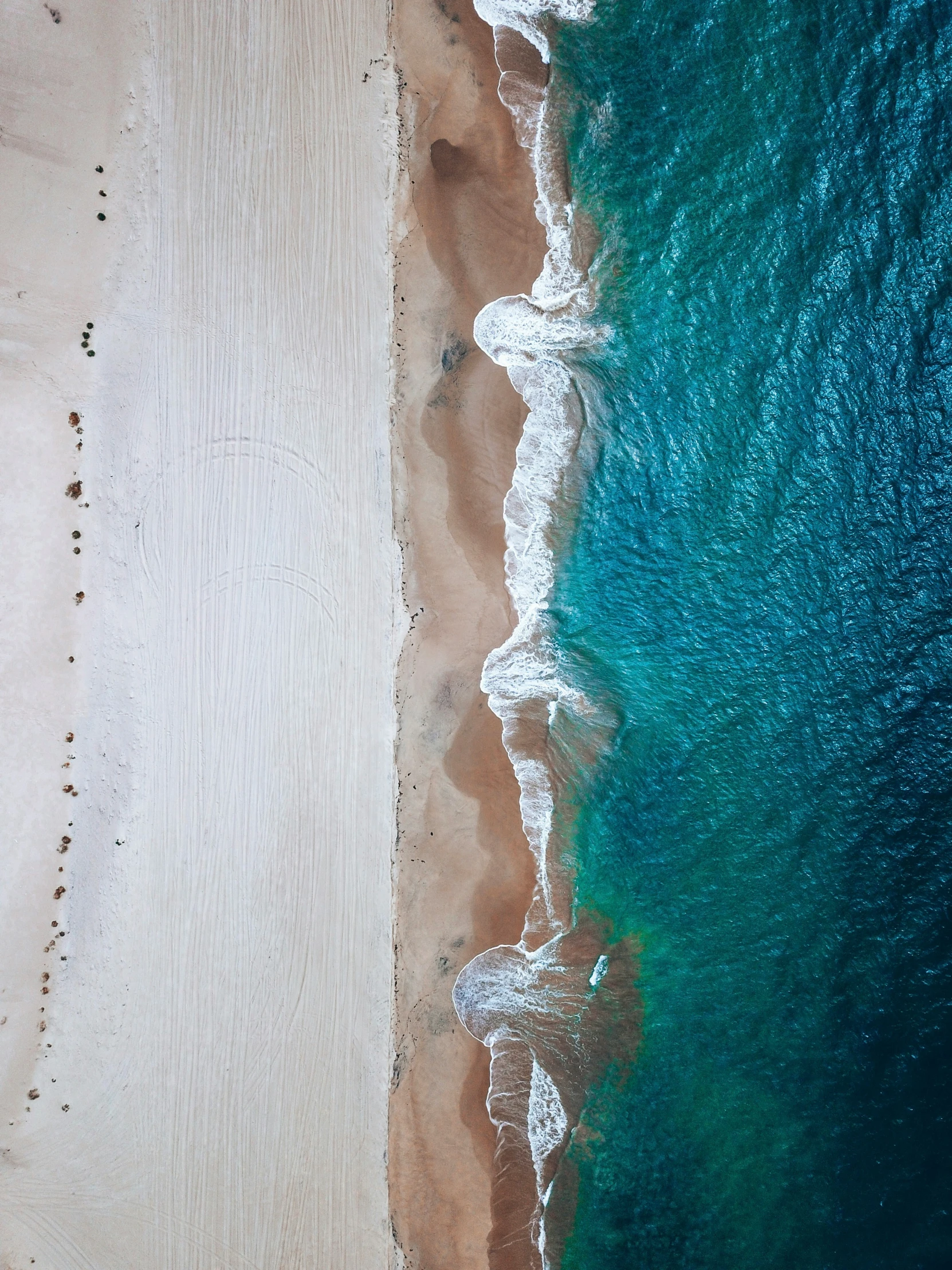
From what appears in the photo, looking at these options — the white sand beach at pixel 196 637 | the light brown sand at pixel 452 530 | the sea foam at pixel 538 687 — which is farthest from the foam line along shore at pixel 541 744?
the white sand beach at pixel 196 637

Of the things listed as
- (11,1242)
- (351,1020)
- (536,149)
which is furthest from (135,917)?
(536,149)

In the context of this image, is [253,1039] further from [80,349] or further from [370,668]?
[80,349]

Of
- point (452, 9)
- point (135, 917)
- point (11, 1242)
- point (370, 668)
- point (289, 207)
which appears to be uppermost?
point (452, 9)

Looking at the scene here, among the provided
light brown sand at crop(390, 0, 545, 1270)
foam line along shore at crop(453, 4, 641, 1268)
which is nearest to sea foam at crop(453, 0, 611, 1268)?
foam line along shore at crop(453, 4, 641, 1268)

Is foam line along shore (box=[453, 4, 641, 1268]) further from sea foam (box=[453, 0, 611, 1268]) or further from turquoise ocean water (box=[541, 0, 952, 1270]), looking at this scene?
turquoise ocean water (box=[541, 0, 952, 1270])

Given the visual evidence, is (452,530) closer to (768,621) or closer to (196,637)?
(196,637)

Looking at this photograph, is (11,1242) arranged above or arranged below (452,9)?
below
